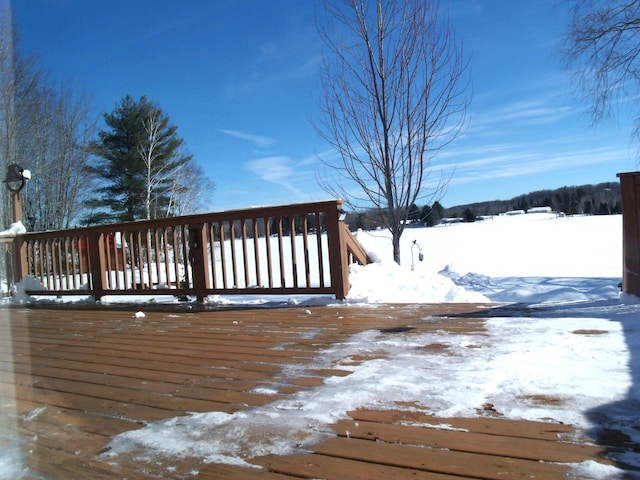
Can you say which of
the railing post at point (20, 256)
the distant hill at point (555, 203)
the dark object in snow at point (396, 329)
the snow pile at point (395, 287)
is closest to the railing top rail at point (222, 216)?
the railing post at point (20, 256)

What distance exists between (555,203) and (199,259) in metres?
45.4

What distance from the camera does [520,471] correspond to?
1245 millimetres

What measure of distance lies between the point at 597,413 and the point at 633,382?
366mm

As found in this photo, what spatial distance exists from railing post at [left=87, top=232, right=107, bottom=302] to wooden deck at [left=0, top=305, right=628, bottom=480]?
5.26 ft

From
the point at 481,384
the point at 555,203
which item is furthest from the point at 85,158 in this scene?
the point at 555,203

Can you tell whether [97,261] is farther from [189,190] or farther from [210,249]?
[189,190]

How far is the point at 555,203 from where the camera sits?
42.9 metres

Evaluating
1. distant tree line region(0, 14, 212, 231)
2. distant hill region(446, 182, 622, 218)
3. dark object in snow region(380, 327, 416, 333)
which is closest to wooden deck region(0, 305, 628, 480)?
dark object in snow region(380, 327, 416, 333)

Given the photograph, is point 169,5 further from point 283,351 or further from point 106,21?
point 283,351

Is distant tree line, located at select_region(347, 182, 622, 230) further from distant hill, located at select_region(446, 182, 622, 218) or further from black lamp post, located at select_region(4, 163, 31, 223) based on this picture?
black lamp post, located at select_region(4, 163, 31, 223)

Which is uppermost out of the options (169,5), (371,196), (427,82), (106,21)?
(169,5)

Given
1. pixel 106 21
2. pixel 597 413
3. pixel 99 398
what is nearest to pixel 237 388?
pixel 99 398

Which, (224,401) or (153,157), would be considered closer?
(224,401)

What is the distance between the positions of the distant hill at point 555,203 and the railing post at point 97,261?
3383 centimetres
